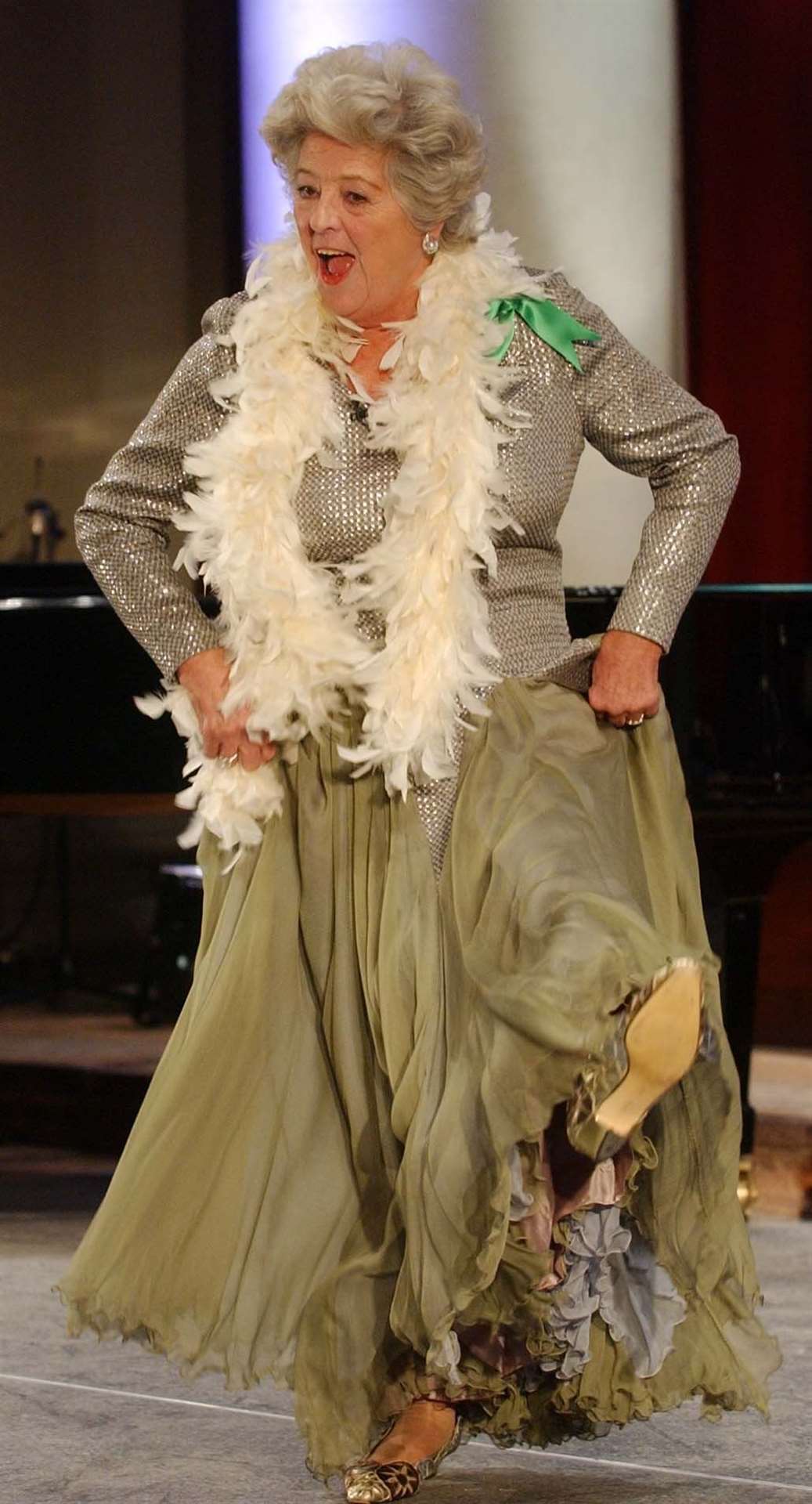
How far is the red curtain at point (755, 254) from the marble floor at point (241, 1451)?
3225mm

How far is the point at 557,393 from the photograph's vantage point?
2578 mm

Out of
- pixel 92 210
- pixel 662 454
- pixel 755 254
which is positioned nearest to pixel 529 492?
pixel 662 454

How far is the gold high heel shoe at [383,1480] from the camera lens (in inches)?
95.0

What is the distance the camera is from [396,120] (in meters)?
2.46

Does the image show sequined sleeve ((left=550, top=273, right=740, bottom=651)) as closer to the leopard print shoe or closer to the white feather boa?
the white feather boa

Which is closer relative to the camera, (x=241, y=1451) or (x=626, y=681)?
(x=626, y=681)

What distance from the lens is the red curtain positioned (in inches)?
234

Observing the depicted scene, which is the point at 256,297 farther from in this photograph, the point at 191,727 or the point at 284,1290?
the point at 284,1290

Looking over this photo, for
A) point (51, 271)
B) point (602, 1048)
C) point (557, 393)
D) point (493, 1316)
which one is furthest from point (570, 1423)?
point (51, 271)

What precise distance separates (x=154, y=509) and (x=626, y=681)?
2.01 ft

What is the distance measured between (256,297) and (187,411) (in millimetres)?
163

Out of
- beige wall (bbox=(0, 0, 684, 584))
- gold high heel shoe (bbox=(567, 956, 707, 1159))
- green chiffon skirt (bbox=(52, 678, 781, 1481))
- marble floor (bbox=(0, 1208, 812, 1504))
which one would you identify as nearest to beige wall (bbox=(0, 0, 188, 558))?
beige wall (bbox=(0, 0, 684, 584))

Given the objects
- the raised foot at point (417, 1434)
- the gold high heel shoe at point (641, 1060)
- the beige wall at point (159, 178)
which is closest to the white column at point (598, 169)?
the beige wall at point (159, 178)

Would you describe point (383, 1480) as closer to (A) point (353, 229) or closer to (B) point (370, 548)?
(B) point (370, 548)
